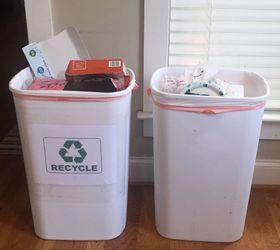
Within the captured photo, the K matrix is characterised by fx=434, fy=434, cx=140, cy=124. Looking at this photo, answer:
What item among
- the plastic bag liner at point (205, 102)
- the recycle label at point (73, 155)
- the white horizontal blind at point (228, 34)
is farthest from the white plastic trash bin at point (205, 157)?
the recycle label at point (73, 155)

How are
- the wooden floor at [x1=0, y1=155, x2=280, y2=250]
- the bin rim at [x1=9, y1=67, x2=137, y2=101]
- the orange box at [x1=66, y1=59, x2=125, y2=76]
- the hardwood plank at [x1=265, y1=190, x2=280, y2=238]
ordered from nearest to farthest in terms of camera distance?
the bin rim at [x1=9, y1=67, x2=137, y2=101]
the orange box at [x1=66, y1=59, x2=125, y2=76]
the wooden floor at [x1=0, y1=155, x2=280, y2=250]
the hardwood plank at [x1=265, y1=190, x2=280, y2=238]

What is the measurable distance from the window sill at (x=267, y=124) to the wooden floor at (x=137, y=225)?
0.84 feet

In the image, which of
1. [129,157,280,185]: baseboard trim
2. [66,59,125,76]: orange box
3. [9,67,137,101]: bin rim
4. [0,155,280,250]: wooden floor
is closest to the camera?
[9,67,137,101]: bin rim

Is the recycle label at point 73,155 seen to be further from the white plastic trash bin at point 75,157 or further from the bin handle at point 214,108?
the bin handle at point 214,108

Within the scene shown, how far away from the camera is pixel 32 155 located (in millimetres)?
1439

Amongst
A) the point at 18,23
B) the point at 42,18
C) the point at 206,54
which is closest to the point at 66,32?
the point at 42,18

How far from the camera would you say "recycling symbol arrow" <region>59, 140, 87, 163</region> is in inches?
55.6

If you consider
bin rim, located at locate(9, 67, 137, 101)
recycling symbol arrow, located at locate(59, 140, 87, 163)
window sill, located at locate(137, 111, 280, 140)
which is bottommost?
window sill, located at locate(137, 111, 280, 140)

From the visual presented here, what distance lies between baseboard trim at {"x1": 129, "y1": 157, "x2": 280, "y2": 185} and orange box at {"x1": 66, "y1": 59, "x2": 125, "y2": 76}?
53cm

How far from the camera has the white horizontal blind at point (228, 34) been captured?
5.32 feet

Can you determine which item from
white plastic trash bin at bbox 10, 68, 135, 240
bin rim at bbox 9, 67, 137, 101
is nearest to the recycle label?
white plastic trash bin at bbox 10, 68, 135, 240

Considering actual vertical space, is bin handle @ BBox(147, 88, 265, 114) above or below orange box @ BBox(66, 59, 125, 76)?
below

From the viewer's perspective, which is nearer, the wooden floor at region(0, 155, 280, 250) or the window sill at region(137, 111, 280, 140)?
the wooden floor at region(0, 155, 280, 250)

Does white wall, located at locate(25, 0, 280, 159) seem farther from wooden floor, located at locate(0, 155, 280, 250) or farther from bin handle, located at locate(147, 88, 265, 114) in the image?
wooden floor, located at locate(0, 155, 280, 250)
